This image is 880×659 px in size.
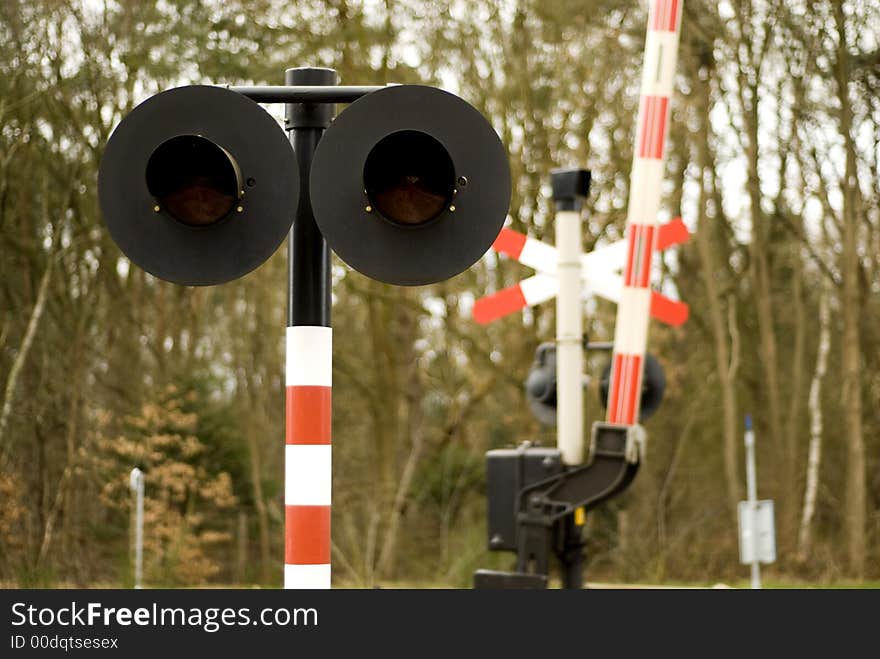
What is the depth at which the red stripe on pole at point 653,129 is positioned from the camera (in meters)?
9.09

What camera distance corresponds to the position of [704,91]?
20.7m

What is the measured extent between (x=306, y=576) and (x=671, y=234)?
267 inches

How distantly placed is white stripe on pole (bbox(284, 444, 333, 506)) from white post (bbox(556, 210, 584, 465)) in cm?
619

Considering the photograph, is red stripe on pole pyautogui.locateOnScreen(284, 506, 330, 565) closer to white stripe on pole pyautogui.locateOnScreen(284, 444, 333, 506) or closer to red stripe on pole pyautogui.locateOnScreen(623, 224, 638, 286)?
white stripe on pole pyautogui.locateOnScreen(284, 444, 333, 506)

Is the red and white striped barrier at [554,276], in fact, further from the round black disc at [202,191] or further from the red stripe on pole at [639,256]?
the round black disc at [202,191]

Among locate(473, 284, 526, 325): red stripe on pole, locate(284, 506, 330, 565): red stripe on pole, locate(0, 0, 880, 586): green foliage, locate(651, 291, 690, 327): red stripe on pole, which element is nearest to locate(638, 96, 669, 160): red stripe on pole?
locate(651, 291, 690, 327): red stripe on pole

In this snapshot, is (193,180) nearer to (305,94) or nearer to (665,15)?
(305,94)

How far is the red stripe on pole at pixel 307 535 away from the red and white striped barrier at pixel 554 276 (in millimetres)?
6201

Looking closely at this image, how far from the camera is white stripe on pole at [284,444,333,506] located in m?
3.29

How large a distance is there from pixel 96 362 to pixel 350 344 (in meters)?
4.19

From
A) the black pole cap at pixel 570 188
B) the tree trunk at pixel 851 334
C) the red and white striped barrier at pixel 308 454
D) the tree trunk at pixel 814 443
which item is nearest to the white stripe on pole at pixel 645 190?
the black pole cap at pixel 570 188
